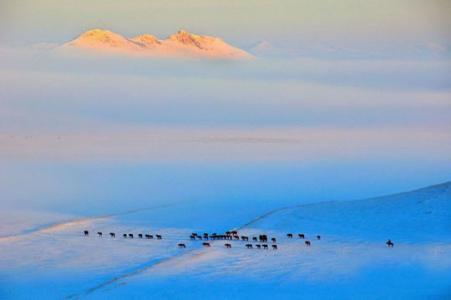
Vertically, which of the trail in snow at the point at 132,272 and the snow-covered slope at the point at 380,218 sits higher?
the snow-covered slope at the point at 380,218


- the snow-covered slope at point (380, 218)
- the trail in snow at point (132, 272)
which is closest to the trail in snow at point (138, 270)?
the trail in snow at point (132, 272)

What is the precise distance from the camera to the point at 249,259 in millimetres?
23188

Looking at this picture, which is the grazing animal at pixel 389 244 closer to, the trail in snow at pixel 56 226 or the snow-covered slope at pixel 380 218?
the snow-covered slope at pixel 380 218

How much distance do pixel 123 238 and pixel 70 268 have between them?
136 inches

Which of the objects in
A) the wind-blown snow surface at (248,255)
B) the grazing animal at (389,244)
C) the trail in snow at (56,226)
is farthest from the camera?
the trail in snow at (56,226)

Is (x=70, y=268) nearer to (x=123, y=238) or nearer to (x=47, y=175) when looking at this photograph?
(x=123, y=238)

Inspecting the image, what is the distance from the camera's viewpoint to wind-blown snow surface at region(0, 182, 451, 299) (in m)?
20.7

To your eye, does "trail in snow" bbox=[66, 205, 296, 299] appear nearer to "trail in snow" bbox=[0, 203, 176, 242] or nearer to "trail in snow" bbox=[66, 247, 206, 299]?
"trail in snow" bbox=[66, 247, 206, 299]

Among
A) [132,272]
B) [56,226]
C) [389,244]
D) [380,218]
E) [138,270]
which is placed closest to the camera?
[132,272]

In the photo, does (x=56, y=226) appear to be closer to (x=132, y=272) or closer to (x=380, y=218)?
(x=132, y=272)

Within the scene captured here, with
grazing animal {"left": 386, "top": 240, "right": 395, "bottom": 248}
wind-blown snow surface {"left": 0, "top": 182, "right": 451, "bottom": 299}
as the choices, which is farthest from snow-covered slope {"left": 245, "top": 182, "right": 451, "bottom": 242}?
grazing animal {"left": 386, "top": 240, "right": 395, "bottom": 248}

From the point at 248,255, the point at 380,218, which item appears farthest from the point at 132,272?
the point at 380,218

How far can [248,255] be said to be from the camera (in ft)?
77.4

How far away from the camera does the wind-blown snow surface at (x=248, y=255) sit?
68.0 feet
